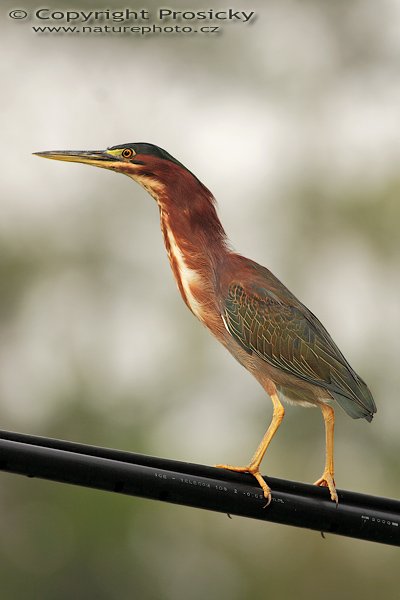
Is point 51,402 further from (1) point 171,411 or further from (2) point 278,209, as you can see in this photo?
(2) point 278,209

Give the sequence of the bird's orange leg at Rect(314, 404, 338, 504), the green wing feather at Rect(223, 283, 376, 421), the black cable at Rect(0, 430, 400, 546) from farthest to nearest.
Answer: the green wing feather at Rect(223, 283, 376, 421) < the bird's orange leg at Rect(314, 404, 338, 504) < the black cable at Rect(0, 430, 400, 546)

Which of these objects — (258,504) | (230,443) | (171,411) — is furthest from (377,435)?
(258,504)

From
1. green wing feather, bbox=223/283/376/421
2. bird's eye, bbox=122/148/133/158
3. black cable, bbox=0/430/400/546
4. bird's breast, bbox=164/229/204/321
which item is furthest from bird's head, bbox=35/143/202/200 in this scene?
black cable, bbox=0/430/400/546

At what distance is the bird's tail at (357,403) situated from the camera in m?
2.96

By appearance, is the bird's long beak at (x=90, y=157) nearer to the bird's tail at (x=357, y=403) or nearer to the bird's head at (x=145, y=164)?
the bird's head at (x=145, y=164)

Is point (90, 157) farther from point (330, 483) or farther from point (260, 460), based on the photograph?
point (330, 483)

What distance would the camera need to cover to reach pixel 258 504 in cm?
234

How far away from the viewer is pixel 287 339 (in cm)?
314

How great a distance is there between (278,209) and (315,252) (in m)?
0.75

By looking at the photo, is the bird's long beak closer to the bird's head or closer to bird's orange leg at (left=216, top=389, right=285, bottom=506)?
the bird's head

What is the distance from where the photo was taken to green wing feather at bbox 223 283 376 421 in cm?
306

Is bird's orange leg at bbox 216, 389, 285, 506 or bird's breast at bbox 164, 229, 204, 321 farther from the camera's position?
bird's breast at bbox 164, 229, 204, 321

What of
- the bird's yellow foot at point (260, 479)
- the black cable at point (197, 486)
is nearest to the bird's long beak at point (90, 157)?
the bird's yellow foot at point (260, 479)

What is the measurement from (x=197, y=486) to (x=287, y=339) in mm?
958
